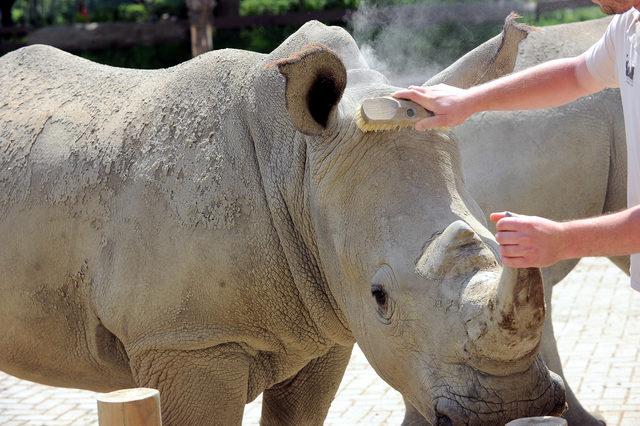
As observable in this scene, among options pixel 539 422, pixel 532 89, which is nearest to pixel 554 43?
pixel 532 89

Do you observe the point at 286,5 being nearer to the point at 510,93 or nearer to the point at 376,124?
the point at 510,93

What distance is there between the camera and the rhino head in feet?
11.2

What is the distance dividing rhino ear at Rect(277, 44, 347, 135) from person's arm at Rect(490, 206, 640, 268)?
1008mm

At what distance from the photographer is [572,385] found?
24.9 feet

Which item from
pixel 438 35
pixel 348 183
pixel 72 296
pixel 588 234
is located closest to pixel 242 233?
pixel 348 183

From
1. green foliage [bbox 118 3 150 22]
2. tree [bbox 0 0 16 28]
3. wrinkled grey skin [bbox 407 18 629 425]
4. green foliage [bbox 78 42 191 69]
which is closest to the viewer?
wrinkled grey skin [bbox 407 18 629 425]

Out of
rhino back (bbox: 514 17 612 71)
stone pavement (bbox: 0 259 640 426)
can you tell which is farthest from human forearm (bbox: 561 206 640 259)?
stone pavement (bbox: 0 259 640 426)

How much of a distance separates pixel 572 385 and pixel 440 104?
4.04m

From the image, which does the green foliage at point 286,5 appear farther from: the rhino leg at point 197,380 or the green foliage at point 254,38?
the rhino leg at point 197,380

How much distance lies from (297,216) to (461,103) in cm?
77

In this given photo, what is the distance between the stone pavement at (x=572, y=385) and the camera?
7156mm

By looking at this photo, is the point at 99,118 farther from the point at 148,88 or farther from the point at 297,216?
the point at 297,216

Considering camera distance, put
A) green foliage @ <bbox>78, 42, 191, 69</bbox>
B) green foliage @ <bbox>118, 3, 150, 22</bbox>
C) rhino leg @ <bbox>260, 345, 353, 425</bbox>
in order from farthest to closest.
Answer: green foliage @ <bbox>118, 3, 150, 22</bbox>, green foliage @ <bbox>78, 42, 191, 69</bbox>, rhino leg @ <bbox>260, 345, 353, 425</bbox>

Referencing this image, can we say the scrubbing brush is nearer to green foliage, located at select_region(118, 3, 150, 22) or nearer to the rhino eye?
the rhino eye
